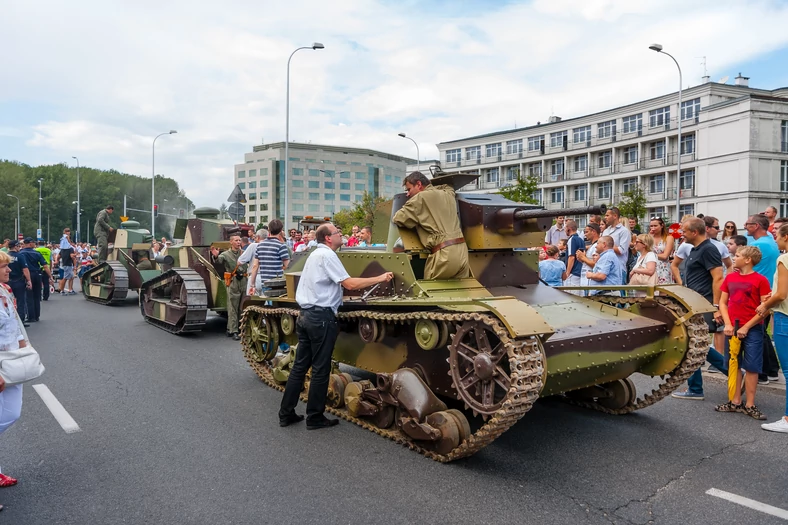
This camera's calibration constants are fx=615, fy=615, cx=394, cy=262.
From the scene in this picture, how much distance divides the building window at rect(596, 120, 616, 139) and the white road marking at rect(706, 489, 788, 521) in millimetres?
56177

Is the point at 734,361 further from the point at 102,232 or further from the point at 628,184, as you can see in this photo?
the point at 628,184

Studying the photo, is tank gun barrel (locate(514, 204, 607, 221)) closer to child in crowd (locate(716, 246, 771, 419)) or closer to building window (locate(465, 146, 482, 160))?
child in crowd (locate(716, 246, 771, 419))

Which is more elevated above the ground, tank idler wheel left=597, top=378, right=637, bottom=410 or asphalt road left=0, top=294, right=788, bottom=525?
tank idler wheel left=597, top=378, right=637, bottom=410

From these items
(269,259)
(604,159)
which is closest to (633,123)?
(604,159)

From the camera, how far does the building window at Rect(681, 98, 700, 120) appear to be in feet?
160

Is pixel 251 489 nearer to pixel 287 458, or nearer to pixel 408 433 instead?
pixel 287 458

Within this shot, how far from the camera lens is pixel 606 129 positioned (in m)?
56.8

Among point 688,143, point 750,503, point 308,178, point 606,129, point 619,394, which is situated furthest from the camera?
point 308,178

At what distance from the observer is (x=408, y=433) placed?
541 cm

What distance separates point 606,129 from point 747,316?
2135 inches

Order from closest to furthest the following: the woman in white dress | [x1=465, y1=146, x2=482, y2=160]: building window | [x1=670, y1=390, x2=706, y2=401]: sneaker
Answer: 1. the woman in white dress
2. [x1=670, y1=390, x2=706, y2=401]: sneaker
3. [x1=465, y1=146, x2=482, y2=160]: building window

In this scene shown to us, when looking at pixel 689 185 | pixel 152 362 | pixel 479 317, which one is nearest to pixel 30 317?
pixel 152 362

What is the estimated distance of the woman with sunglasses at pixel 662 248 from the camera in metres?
9.18

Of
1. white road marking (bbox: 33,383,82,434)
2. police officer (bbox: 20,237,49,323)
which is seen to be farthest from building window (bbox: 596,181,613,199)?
white road marking (bbox: 33,383,82,434)
